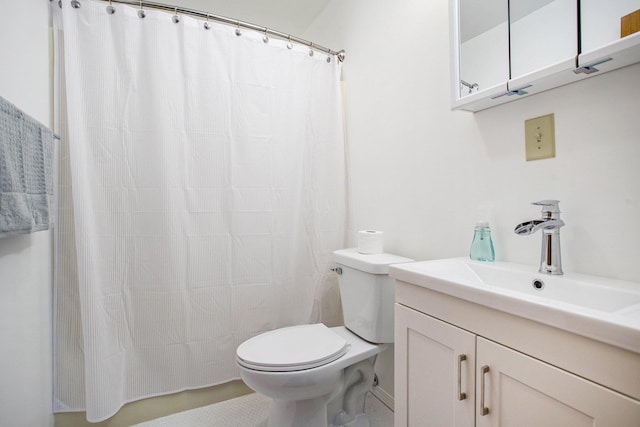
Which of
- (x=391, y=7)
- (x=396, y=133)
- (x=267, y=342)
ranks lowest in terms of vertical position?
(x=267, y=342)

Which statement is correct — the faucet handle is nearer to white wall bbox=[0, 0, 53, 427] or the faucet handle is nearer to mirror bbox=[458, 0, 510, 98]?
mirror bbox=[458, 0, 510, 98]

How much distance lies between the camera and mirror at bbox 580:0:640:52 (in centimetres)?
75

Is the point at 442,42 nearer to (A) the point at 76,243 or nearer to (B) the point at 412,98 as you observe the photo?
(B) the point at 412,98

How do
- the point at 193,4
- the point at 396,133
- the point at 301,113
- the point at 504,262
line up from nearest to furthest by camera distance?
the point at 504,262 < the point at 396,133 < the point at 301,113 < the point at 193,4

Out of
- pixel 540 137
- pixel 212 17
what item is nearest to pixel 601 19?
pixel 540 137

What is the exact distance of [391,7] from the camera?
5.00ft

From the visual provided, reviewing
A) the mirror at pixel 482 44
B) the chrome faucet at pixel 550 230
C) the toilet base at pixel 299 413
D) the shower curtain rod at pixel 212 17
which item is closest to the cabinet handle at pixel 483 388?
the chrome faucet at pixel 550 230

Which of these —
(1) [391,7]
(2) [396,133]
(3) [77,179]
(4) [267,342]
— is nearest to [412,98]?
(2) [396,133]

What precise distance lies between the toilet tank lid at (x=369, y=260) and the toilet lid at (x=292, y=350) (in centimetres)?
33

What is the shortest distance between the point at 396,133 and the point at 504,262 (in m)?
0.78

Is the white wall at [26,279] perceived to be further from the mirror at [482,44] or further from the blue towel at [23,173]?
the mirror at [482,44]

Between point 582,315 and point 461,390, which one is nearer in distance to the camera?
point 582,315

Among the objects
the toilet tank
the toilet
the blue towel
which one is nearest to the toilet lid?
the toilet

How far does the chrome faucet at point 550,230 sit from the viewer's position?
0.84 metres
